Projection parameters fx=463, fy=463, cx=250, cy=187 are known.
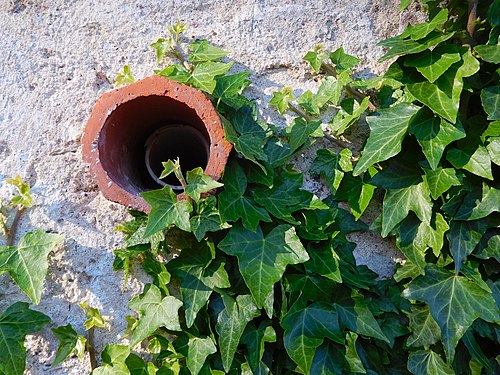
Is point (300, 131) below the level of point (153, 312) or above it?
above

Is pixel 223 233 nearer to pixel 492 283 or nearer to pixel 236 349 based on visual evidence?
pixel 236 349

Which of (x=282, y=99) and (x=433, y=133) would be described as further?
(x=282, y=99)

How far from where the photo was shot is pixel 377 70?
4.42 ft

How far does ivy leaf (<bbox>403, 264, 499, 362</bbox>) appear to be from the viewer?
3.62 ft

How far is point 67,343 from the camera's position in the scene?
3.64ft

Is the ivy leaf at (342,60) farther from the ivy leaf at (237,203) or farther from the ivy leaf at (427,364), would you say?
the ivy leaf at (427,364)

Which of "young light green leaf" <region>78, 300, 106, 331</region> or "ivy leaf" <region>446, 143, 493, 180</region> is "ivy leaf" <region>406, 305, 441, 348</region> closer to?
"ivy leaf" <region>446, 143, 493, 180</region>

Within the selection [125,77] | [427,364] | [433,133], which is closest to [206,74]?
[125,77]

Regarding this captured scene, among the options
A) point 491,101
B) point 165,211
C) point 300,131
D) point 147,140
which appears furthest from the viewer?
point 147,140

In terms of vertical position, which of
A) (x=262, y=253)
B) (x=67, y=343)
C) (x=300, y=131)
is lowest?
(x=67, y=343)

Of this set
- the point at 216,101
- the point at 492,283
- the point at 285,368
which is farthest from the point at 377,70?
the point at 285,368

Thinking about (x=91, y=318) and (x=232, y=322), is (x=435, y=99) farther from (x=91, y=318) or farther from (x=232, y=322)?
(x=91, y=318)

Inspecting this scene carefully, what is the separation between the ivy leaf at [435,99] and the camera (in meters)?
1.07

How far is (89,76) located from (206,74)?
34cm
